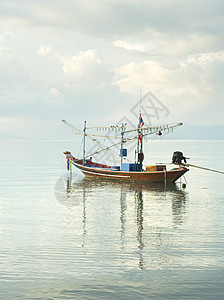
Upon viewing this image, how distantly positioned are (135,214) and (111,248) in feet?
38.5

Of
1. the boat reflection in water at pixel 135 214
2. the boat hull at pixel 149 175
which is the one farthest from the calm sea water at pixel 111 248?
the boat hull at pixel 149 175

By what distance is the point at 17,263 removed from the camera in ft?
64.4

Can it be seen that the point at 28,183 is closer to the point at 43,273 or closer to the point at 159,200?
the point at 159,200

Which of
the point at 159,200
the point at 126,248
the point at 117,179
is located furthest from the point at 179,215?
the point at 117,179

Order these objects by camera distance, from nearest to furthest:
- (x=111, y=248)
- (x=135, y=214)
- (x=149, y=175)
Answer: (x=111, y=248) < (x=135, y=214) < (x=149, y=175)

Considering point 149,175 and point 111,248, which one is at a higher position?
point 149,175

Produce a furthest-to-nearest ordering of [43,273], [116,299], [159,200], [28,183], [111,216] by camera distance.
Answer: [28,183]
[159,200]
[111,216]
[43,273]
[116,299]

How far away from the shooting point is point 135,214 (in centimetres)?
3366

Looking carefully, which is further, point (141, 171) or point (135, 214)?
point (141, 171)

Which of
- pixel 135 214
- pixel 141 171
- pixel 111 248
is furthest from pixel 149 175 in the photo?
pixel 111 248

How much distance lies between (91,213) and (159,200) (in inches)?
430

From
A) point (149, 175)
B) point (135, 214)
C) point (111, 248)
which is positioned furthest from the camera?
point (149, 175)

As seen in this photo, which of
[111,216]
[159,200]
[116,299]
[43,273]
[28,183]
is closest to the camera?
[116,299]

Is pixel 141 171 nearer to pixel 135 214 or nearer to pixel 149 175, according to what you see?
pixel 149 175
